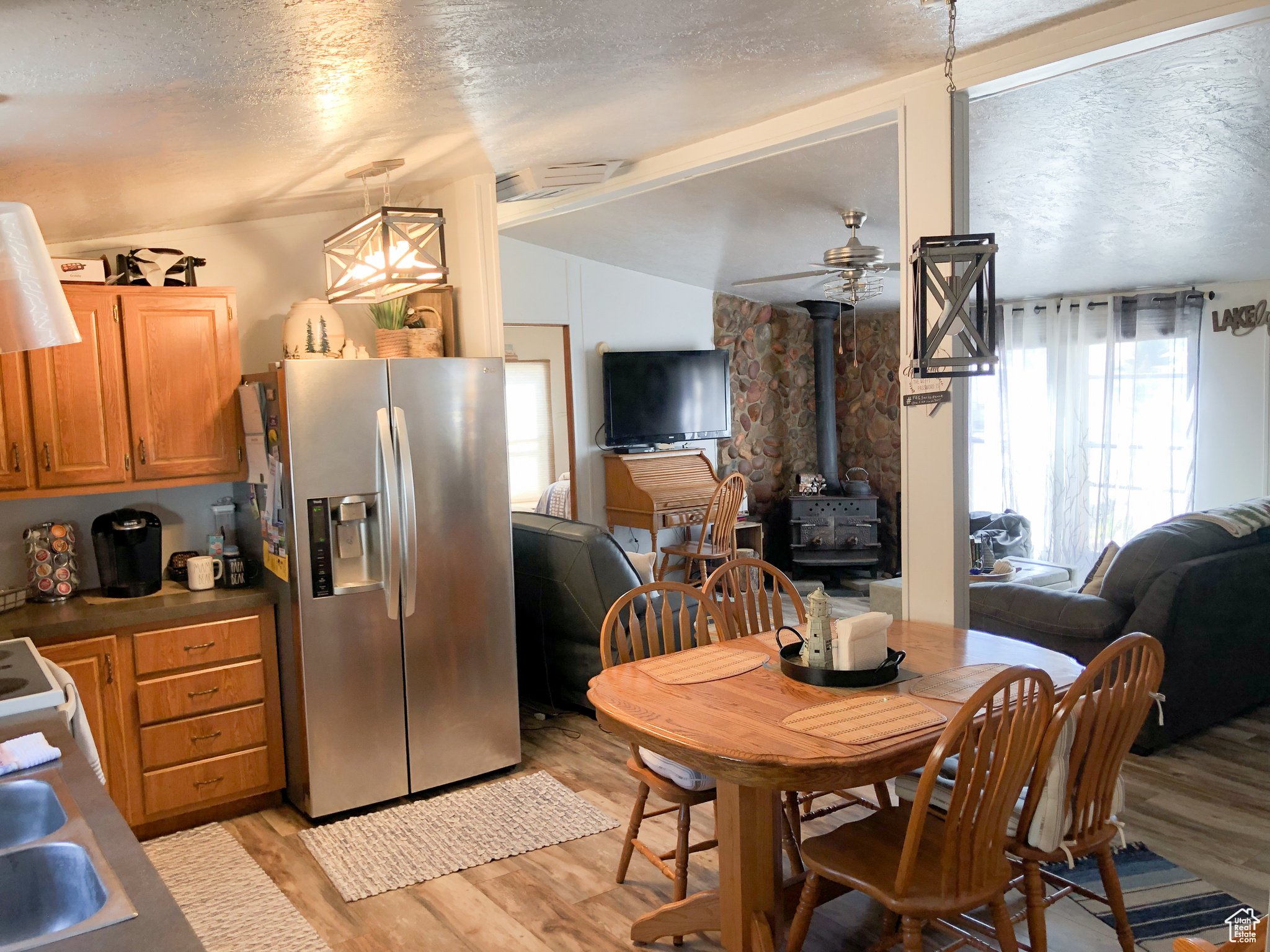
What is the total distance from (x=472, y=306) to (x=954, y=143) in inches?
79.6

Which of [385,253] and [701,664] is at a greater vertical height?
[385,253]

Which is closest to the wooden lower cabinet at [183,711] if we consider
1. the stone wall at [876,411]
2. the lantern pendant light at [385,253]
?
the lantern pendant light at [385,253]

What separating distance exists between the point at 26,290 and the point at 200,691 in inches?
83.2

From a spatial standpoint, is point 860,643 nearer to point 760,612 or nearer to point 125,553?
point 760,612

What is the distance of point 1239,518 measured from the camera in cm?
408

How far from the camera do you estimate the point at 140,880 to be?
4.21 feet

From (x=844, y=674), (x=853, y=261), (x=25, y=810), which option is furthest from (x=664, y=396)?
(x=25, y=810)

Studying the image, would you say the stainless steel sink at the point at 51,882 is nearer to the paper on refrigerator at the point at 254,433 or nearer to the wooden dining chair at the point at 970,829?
the wooden dining chair at the point at 970,829

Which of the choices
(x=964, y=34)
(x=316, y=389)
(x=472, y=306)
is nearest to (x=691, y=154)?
(x=472, y=306)

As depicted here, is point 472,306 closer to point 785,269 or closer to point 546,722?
point 546,722

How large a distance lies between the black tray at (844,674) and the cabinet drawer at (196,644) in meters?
2.07

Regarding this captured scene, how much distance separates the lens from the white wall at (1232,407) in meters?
5.91

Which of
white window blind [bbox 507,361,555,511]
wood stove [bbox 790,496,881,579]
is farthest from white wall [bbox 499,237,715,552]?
wood stove [bbox 790,496,881,579]

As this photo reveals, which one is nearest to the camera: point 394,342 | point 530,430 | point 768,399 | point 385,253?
point 385,253
